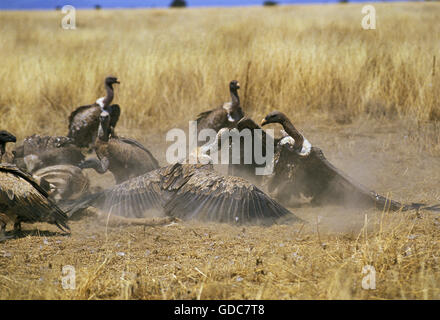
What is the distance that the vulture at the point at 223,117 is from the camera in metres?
7.00

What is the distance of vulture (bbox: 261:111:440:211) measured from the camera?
5012 mm

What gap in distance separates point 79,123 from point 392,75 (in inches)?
200

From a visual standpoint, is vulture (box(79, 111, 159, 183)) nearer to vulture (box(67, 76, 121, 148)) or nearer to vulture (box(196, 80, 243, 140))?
vulture (box(67, 76, 121, 148))

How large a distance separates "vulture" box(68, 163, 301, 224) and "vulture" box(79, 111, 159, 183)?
92 cm

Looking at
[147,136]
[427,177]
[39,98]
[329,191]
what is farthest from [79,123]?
[427,177]

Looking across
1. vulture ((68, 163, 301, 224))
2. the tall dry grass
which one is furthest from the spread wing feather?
the tall dry grass

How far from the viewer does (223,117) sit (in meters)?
7.00

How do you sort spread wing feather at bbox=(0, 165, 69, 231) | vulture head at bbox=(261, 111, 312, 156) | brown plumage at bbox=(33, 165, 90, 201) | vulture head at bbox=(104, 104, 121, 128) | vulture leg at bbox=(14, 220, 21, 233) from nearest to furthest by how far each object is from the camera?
spread wing feather at bbox=(0, 165, 69, 231), vulture leg at bbox=(14, 220, 21, 233), vulture head at bbox=(261, 111, 312, 156), brown plumage at bbox=(33, 165, 90, 201), vulture head at bbox=(104, 104, 121, 128)

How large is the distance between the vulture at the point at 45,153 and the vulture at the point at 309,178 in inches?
110

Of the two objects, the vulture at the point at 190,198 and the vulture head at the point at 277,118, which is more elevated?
the vulture head at the point at 277,118

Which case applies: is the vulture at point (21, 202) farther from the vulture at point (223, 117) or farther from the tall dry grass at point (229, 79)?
the tall dry grass at point (229, 79)

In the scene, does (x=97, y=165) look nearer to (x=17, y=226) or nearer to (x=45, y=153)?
(x=45, y=153)

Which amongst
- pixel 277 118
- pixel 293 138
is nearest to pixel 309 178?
pixel 293 138

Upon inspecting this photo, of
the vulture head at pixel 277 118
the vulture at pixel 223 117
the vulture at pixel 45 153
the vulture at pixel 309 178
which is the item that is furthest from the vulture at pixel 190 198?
the vulture at pixel 223 117
